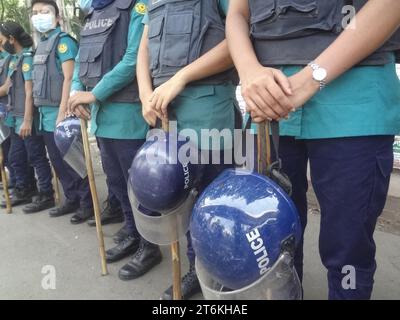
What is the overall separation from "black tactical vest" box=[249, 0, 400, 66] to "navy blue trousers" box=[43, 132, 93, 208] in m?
2.53

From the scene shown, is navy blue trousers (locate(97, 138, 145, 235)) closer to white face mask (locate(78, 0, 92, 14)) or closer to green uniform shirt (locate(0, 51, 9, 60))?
white face mask (locate(78, 0, 92, 14))

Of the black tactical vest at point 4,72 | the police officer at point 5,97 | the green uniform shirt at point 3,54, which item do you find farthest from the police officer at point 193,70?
the green uniform shirt at point 3,54

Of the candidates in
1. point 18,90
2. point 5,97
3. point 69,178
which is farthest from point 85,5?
point 5,97

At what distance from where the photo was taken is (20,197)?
13.4 ft

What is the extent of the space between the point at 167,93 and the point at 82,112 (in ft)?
3.11

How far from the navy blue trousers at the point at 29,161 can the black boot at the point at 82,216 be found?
66 centimetres

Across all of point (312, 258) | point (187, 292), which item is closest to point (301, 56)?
point (187, 292)

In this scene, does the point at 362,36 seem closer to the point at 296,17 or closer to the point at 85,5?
→ the point at 296,17

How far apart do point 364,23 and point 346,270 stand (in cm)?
75

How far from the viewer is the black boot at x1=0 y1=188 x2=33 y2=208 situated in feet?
13.2

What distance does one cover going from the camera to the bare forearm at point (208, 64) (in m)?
1.62

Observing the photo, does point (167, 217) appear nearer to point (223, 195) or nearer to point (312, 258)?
point (223, 195)

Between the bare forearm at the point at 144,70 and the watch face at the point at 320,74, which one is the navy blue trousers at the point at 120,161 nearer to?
the bare forearm at the point at 144,70
